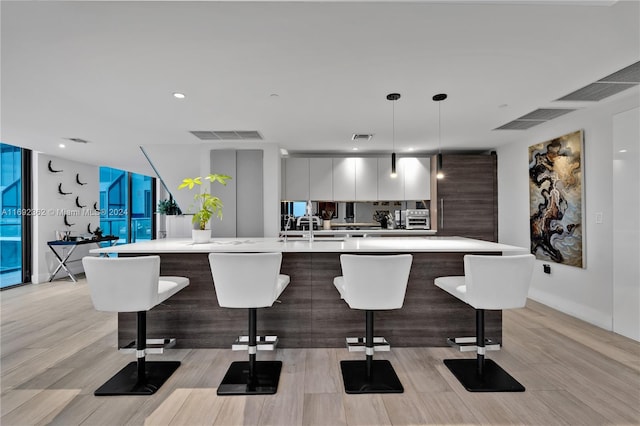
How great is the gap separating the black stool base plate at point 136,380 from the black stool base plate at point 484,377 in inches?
86.5

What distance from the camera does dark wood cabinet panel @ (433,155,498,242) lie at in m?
5.82

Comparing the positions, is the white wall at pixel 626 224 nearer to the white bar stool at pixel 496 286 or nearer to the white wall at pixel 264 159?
the white bar stool at pixel 496 286

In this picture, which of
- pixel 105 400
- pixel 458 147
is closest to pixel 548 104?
pixel 458 147

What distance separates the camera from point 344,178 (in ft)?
20.0

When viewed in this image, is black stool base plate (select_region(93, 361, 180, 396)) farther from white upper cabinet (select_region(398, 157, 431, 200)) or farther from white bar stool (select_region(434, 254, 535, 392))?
white upper cabinet (select_region(398, 157, 431, 200))

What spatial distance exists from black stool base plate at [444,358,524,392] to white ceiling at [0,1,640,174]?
7.70 feet

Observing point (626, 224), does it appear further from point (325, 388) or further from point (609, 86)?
point (325, 388)

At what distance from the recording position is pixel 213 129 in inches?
175

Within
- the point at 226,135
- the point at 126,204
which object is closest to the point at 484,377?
the point at 226,135

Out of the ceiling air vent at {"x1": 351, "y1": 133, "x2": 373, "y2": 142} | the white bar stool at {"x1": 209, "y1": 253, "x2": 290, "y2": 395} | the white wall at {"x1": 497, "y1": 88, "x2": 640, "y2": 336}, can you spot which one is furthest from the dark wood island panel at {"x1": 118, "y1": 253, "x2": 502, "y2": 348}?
the ceiling air vent at {"x1": 351, "y1": 133, "x2": 373, "y2": 142}

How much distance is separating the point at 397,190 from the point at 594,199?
291cm

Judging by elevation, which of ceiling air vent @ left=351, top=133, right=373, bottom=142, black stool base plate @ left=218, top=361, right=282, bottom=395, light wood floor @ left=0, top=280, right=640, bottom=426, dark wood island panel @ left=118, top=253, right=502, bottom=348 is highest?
ceiling air vent @ left=351, top=133, right=373, bottom=142

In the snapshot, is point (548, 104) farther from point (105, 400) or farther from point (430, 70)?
point (105, 400)


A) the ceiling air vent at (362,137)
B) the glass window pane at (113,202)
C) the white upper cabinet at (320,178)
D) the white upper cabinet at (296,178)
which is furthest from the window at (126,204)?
the ceiling air vent at (362,137)
